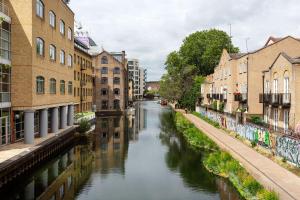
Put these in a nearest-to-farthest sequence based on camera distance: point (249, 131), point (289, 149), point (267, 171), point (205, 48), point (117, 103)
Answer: point (267, 171) → point (289, 149) → point (249, 131) → point (205, 48) → point (117, 103)

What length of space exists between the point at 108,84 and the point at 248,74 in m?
44.1

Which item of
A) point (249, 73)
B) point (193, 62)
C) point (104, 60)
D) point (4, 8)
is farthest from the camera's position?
point (193, 62)

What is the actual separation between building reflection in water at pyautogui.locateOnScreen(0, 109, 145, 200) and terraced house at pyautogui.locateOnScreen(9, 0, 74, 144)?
12.0 ft

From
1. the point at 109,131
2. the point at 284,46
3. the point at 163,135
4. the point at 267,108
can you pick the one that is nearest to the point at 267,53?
the point at 284,46

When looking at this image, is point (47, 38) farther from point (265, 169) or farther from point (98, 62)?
point (98, 62)

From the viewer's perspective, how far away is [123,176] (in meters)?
23.6

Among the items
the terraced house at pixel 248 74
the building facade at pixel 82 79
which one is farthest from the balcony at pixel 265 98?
the building facade at pixel 82 79

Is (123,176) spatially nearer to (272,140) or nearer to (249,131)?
(272,140)

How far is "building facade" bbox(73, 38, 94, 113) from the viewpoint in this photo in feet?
197

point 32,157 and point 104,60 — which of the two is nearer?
point 32,157

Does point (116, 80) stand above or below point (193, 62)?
below

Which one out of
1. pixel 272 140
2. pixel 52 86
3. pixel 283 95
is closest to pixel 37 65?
pixel 52 86

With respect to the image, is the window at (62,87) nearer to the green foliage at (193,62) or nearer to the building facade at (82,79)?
the building facade at (82,79)

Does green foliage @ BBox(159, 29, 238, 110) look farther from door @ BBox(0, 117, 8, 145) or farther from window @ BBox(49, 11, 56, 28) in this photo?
door @ BBox(0, 117, 8, 145)
